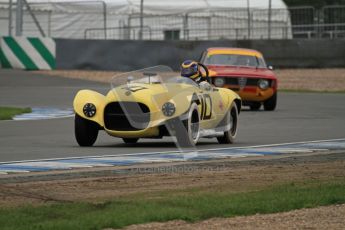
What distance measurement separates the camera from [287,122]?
20.8 m

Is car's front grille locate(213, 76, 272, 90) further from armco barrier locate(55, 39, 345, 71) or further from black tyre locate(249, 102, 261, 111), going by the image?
armco barrier locate(55, 39, 345, 71)

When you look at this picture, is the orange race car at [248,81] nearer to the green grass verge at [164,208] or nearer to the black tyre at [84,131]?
the black tyre at [84,131]

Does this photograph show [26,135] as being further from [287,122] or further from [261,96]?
[261,96]

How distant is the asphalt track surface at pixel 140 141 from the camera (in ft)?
48.3

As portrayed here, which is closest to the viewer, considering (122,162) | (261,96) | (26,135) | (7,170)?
(7,170)

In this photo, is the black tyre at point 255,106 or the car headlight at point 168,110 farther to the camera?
the black tyre at point 255,106

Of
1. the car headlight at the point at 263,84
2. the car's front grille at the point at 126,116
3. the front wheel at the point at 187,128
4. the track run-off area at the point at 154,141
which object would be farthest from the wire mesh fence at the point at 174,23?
the car's front grille at the point at 126,116

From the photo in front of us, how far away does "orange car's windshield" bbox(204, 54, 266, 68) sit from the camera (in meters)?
26.0

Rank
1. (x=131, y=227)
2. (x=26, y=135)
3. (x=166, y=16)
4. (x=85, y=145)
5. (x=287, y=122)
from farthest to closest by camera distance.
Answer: (x=166, y=16) → (x=287, y=122) → (x=26, y=135) → (x=85, y=145) → (x=131, y=227)

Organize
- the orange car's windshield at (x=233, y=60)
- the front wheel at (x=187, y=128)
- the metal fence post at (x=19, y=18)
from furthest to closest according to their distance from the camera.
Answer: the metal fence post at (x=19, y=18) < the orange car's windshield at (x=233, y=60) < the front wheel at (x=187, y=128)

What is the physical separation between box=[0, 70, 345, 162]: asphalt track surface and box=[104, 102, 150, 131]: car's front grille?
1.03 ft

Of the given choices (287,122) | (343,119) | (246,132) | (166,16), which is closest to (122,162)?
(246,132)

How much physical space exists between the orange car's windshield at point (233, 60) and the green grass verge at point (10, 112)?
15.5 ft

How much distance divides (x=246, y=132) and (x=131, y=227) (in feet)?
33.2
